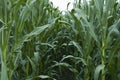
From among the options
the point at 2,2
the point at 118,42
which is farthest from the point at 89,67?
the point at 2,2

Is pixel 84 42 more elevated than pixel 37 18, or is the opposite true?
pixel 37 18

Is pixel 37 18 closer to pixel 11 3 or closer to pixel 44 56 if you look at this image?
pixel 44 56

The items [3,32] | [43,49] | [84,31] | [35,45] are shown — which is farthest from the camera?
[43,49]

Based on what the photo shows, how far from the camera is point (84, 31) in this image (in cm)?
→ 180

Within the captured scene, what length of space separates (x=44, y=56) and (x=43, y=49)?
0.24 ft

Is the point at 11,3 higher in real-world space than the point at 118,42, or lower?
higher

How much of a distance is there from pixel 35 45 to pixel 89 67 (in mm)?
499

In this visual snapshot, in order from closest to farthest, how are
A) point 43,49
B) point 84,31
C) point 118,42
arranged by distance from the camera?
point 118,42
point 84,31
point 43,49

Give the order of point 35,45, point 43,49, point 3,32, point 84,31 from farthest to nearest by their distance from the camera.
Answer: point 43,49 < point 35,45 < point 84,31 < point 3,32

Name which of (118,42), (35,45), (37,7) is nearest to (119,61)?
(118,42)

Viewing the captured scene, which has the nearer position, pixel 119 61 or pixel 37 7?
pixel 119 61

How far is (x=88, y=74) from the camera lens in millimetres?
1891

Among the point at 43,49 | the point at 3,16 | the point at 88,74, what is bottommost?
the point at 88,74

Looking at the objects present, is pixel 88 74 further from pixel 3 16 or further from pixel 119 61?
pixel 3 16
